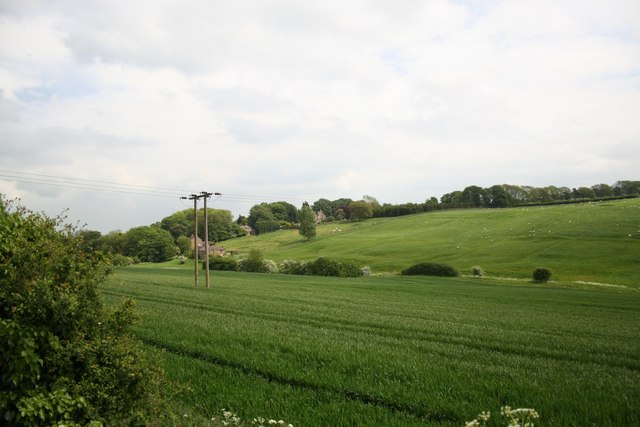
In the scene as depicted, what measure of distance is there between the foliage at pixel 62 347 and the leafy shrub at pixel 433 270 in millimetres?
57649

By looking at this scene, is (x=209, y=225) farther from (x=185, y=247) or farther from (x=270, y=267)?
(x=270, y=267)

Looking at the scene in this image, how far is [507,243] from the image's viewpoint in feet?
263

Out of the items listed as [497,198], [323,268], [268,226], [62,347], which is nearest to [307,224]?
[323,268]

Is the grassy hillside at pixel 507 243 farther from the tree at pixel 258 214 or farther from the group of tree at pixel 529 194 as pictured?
the tree at pixel 258 214

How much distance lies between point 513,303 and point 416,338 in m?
18.6

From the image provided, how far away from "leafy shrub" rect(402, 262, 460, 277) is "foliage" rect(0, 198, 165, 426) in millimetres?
57649

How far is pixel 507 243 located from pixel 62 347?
83704mm

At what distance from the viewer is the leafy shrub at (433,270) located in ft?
197

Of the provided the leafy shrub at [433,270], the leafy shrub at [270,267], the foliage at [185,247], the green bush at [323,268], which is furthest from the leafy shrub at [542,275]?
the foliage at [185,247]

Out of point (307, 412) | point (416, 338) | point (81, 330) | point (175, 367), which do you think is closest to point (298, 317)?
point (416, 338)

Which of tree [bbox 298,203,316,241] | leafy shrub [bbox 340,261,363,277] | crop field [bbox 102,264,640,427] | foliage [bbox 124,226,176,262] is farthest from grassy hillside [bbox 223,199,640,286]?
crop field [bbox 102,264,640,427]

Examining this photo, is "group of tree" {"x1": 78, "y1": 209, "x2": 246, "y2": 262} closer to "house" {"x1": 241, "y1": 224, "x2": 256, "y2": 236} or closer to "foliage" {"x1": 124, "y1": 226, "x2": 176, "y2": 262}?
"foliage" {"x1": 124, "y1": 226, "x2": 176, "y2": 262}

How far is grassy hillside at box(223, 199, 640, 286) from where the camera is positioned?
60.9 metres

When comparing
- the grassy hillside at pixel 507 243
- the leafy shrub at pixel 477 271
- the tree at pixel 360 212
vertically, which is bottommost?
the leafy shrub at pixel 477 271
